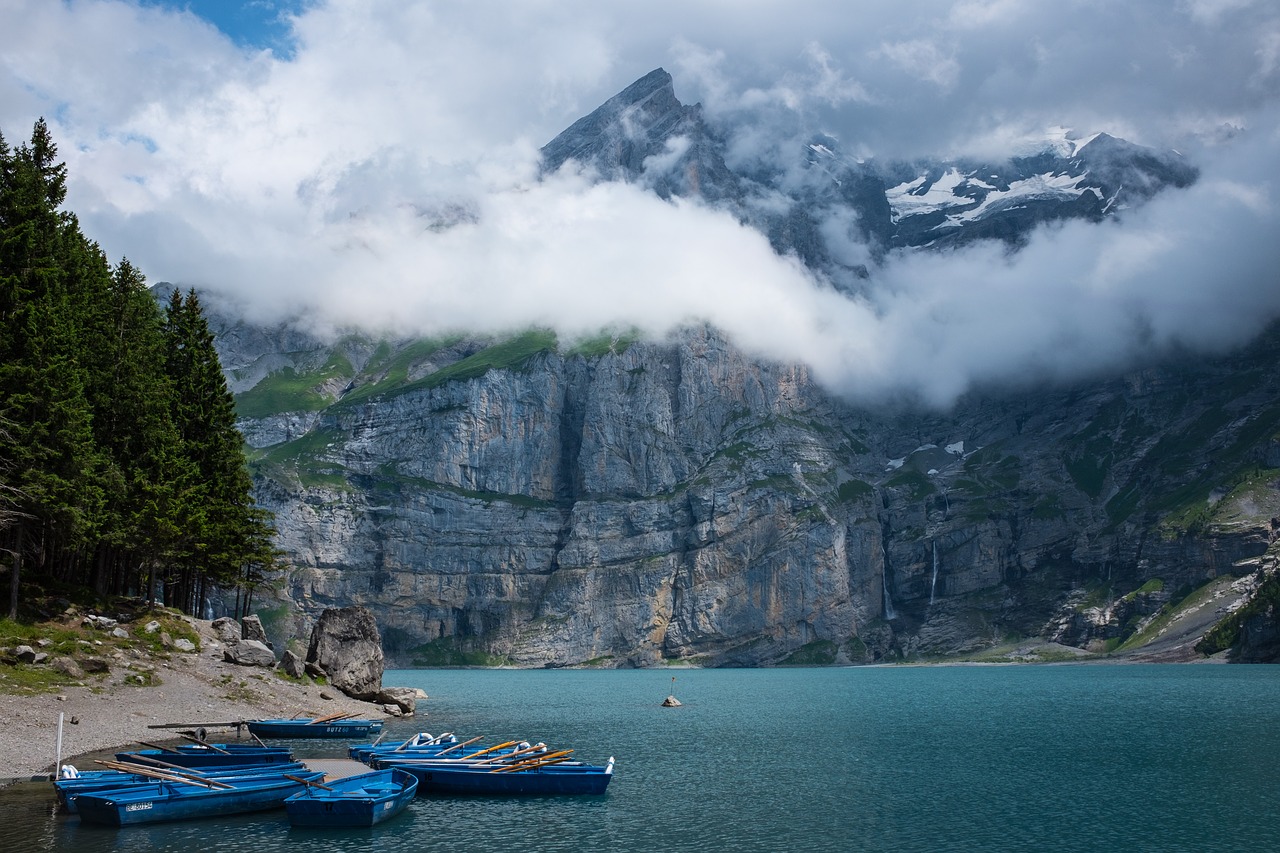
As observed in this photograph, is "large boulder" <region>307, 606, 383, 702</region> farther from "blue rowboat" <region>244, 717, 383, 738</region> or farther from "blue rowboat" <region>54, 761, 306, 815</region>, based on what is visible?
"blue rowboat" <region>54, 761, 306, 815</region>

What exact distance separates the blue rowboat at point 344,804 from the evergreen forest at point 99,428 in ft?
106

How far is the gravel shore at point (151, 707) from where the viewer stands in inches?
2453

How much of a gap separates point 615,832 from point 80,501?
50.4 metres

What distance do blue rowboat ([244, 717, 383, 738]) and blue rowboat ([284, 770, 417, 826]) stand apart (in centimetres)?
2592

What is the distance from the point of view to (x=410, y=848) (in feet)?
169

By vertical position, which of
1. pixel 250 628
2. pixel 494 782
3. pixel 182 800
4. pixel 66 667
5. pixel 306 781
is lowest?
pixel 494 782

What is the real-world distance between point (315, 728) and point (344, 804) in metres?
33.8

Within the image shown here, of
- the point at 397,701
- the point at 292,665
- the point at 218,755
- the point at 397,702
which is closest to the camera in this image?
the point at 218,755

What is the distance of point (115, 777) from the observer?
180ft

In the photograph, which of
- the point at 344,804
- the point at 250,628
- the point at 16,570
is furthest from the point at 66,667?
the point at 250,628

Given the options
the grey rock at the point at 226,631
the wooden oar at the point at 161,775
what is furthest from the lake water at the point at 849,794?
the grey rock at the point at 226,631

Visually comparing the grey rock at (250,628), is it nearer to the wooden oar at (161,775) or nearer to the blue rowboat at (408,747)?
the blue rowboat at (408,747)

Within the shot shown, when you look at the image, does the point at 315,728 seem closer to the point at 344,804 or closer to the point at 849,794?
the point at 344,804

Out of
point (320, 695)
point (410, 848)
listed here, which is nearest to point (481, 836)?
point (410, 848)
